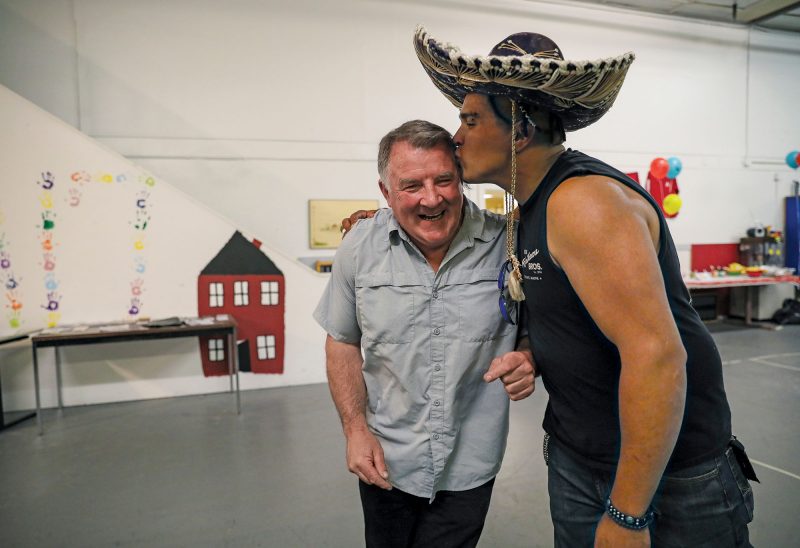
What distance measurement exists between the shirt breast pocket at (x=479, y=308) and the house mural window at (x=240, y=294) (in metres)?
3.59

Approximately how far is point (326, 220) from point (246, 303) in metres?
1.72

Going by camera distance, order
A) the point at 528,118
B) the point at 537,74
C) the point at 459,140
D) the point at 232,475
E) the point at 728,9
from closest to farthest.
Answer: the point at 537,74 → the point at 528,118 → the point at 459,140 → the point at 232,475 → the point at 728,9

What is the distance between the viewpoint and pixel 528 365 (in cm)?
121

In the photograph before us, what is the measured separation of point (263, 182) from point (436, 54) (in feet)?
16.4

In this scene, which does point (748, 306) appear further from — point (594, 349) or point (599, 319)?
point (599, 319)

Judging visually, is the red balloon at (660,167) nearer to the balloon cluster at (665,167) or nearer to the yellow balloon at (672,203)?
the balloon cluster at (665,167)

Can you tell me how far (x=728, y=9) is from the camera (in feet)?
23.7

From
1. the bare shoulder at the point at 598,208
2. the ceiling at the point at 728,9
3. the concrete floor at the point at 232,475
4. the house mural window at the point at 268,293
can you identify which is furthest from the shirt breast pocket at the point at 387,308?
the ceiling at the point at 728,9

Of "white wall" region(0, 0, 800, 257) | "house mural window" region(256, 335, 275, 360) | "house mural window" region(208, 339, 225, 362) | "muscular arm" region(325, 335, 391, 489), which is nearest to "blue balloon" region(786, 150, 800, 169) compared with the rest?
"white wall" region(0, 0, 800, 257)

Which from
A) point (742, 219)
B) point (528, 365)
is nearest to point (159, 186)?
point (528, 365)

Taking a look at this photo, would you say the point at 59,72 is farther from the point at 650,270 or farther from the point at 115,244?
the point at 650,270

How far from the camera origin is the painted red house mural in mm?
4480

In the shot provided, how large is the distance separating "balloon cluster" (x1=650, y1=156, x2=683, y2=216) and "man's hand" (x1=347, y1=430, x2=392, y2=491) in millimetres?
6960

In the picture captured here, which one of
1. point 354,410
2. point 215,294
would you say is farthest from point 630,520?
point 215,294
